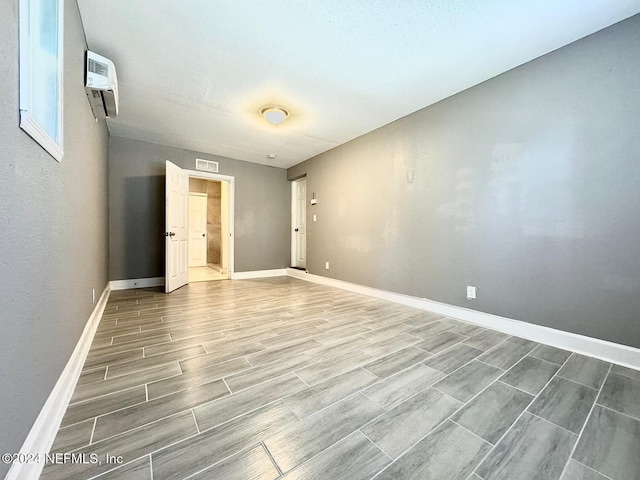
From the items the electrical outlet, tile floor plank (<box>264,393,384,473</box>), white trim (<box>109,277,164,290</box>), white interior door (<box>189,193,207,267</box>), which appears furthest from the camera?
white interior door (<box>189,193,207,267</box>)

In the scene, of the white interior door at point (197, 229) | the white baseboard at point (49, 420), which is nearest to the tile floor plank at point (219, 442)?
the white baseboard at point (49, 420)

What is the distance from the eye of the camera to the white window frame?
2.89ft

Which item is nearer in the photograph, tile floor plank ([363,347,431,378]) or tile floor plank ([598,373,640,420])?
tile floor plank ([598,373,640,420])

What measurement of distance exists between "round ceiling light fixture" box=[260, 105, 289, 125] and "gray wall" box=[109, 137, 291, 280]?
2247 mm

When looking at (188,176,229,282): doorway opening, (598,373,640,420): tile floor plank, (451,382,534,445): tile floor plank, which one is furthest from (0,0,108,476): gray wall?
(188,176,229,282): doorway opening

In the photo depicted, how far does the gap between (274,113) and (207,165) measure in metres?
2.44

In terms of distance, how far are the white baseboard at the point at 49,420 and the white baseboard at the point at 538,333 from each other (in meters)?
3.16

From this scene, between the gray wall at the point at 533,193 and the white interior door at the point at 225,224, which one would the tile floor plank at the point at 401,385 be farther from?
the white interior door at the point at 225,224

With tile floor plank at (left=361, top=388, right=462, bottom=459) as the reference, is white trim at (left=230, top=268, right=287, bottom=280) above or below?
above

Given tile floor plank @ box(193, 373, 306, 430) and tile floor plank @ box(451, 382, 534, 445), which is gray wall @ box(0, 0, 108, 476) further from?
tile floor plank @ box(451, 382, 534, 445)

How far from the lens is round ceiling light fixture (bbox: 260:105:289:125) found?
3041mm

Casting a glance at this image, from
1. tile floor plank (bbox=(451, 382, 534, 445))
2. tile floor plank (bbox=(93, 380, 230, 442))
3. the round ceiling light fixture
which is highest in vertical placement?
the round ceiling light fixture

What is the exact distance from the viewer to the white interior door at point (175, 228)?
384 cm

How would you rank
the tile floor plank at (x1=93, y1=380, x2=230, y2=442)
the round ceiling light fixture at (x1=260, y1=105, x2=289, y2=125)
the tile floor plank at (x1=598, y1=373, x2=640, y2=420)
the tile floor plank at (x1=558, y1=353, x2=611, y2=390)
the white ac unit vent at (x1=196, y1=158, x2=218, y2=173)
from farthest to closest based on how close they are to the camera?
1. the white ac unit vent at (x1=196, y1=158, x2=218, y2=173)
2. the round ceiling light fixture at (x1=260, y1=105, x2=289, y2=125)
3. the tile floor plank at (x1=558, y1=353, x2=611, y2=390)
4. the tile floor plank at (x1=598, y1=373, x2=640, y2=420)
5. the tile floor plank at (x1=93, y1=380, x2=230, y2=442)
